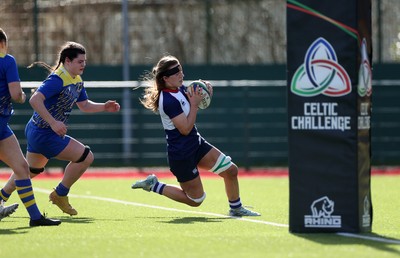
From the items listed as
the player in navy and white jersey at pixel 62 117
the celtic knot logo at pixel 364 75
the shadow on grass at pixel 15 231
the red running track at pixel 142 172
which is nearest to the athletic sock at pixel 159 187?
the player in navy and white jersey at pixel 62 117

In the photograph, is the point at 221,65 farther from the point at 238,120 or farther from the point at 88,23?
Result: the point at 88,23

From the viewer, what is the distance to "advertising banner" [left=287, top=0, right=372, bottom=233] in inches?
328

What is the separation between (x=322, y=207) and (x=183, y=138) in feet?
8.32

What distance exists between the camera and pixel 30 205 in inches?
376

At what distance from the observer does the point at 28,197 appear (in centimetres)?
956

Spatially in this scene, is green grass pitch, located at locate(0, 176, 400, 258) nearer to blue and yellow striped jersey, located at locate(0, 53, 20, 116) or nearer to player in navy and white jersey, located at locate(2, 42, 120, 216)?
player in navy and white jersey, located at locate(2, 42, 120, 216)

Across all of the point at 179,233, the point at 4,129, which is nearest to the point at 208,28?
the point at 4,129

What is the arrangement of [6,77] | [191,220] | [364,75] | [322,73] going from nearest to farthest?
[322,73]
[364,75]
[6,77]
[191,220]

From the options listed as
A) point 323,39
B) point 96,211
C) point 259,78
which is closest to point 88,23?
point 259,78

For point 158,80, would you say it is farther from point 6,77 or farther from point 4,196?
point 4,196

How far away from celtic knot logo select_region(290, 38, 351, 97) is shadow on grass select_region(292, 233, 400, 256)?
121 centimetres

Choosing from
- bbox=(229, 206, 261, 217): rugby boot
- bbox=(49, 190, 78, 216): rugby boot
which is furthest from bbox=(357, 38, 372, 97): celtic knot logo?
bbox=(49, 190, 78, 216): rugby boot

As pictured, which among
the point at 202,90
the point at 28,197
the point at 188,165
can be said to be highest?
the point at 202,90

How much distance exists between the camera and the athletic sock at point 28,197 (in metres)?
9.55
